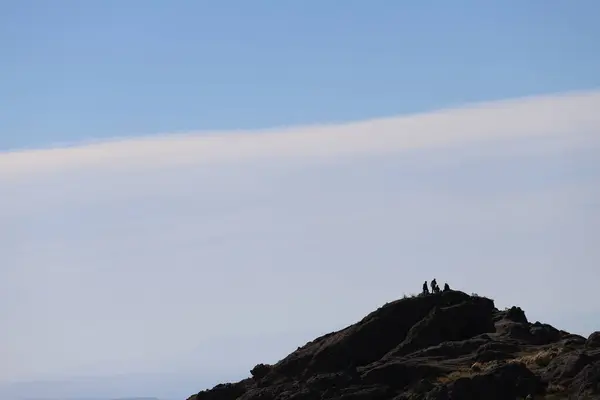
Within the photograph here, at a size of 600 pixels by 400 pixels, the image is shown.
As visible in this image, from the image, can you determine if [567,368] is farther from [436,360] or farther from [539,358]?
[436,360]

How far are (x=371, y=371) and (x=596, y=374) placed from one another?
1215 centimetres

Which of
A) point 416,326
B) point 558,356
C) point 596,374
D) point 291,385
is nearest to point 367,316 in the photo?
point 416,326

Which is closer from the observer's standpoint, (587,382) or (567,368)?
(587,382)

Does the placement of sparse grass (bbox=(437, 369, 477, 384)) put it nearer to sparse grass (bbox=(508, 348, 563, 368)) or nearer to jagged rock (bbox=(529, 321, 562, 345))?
sparse grass (bbox=(508, 348, 563, 368))

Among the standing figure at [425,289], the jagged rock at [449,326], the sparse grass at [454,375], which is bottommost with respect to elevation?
the sparse grass at [454,375]

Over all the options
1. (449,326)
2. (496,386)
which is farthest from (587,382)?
(449,326)

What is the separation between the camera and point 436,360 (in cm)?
6800

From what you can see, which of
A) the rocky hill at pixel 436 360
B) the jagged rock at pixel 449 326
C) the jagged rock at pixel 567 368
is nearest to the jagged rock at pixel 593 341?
the rocky hill at pixel 436 360

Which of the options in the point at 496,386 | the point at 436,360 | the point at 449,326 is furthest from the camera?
the point at 449,326

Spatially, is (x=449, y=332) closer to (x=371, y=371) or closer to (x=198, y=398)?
(x=371, y=371)

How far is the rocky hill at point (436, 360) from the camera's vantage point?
196ft

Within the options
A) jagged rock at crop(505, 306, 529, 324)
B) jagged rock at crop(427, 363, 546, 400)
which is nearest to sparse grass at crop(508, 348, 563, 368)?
jagged rock at crop(427, 363, 546, 400)

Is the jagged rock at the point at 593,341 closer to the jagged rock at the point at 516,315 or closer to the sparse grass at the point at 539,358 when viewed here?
the sparse grass at the point at 539,358

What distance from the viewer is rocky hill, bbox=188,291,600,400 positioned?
59.7 m
